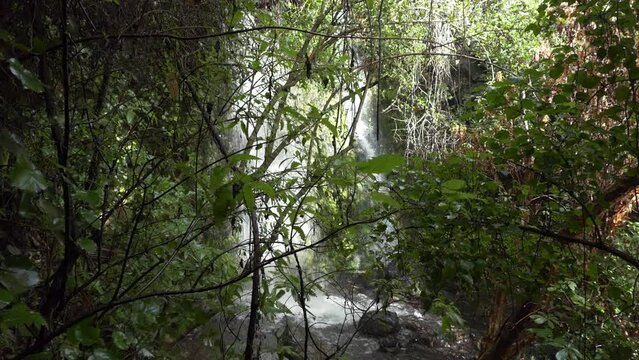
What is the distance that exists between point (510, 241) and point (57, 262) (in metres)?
2.31

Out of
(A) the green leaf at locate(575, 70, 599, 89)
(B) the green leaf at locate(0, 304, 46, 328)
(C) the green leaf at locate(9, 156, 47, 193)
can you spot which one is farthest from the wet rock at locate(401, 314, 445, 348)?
(C) the green leaf at locate(9, 156, 47, 193)

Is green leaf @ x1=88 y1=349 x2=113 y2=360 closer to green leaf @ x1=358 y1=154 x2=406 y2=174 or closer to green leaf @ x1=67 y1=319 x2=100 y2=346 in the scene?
green leaf @ x1=67 y1=319 x2=100 y2=346

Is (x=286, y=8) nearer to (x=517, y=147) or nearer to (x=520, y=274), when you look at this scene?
(x=517, y=147)

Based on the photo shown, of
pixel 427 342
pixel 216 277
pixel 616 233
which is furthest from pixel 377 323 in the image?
pixel 216 277

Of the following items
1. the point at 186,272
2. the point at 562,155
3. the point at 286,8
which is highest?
the point at 286,8

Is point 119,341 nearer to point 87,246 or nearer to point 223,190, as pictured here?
point 87,246

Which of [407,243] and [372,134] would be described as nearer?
[407,243]

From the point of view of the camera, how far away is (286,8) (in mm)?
4387

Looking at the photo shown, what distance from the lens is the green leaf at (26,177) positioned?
0.77m

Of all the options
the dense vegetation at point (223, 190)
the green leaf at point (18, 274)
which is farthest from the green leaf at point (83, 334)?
the green leaf at point (18, 274)

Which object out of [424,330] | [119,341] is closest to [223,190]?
[119,341]

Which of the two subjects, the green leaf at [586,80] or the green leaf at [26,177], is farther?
the green leaf at [586,80]

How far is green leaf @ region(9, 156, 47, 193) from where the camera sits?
766 millimetres

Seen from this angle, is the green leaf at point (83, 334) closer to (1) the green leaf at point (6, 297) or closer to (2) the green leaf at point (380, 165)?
(1) the green leaf at point (6, 297)
